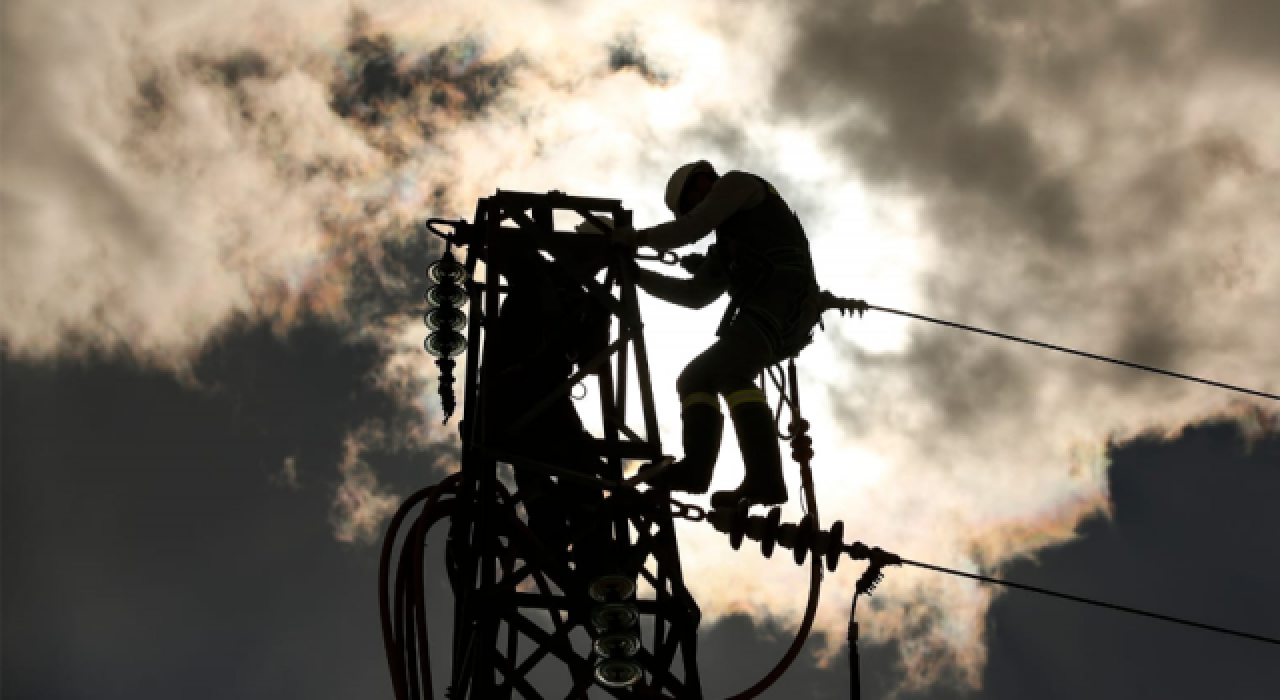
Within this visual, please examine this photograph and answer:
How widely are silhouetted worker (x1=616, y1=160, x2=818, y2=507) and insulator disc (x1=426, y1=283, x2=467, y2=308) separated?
1411mm

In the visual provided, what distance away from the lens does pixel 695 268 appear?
8727mm

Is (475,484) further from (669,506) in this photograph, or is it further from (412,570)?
(669,506)

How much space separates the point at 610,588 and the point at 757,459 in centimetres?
134

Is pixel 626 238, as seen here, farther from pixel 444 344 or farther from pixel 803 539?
pixel 803 539

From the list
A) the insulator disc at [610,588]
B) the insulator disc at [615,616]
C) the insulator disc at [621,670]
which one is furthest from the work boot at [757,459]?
the insulator disc at [621,670]

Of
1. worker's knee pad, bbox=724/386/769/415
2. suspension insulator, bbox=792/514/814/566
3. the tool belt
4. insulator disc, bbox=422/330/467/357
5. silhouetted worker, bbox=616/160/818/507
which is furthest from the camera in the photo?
insulator disc, bbox=422/330/467/357

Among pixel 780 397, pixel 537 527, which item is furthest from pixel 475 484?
pixel 780 397

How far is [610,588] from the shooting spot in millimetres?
6703

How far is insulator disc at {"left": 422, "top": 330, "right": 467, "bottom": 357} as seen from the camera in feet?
28.0

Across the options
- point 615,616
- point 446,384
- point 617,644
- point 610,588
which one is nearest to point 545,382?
point 446,384

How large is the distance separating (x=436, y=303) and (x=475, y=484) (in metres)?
1.51

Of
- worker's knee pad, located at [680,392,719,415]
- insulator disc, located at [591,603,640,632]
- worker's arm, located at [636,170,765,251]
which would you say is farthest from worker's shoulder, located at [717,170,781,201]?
insulator disc, located at [591,603,640,632]

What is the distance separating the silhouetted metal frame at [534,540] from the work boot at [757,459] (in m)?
0.51

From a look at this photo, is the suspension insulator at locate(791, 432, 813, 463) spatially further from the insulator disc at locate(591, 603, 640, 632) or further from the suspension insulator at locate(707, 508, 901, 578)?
the insulator disc at locate(591, 603, 640, 632)
